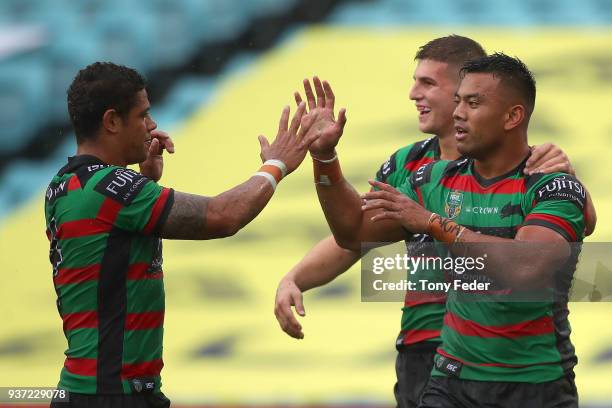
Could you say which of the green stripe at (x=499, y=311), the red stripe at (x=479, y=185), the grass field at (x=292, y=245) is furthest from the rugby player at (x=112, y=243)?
the grass field at (x=292, y=245)

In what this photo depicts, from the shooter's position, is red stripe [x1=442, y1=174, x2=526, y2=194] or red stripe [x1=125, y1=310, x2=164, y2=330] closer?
red stripe [x1=125, y1=310, x2=164, y2=330]

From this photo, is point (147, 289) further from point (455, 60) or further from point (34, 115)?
point (34, 115)

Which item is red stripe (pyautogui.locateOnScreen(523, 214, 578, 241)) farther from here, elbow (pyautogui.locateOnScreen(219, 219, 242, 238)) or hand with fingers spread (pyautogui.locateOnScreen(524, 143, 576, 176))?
elbow (pyautogui.locateOnScreen(219, 219, 242, 238))

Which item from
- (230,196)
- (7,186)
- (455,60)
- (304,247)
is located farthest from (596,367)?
(7,186)

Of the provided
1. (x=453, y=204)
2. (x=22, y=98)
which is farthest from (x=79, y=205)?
(x=22, y=98)

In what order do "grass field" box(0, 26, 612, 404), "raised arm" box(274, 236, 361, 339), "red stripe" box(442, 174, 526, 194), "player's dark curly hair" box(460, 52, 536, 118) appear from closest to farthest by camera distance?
"red stripe" box(442, 174, 526, 194), "player's dark curly hair" box(460, 52, 536, 118), "raised arm" box(274, 236, 361, 339), "grass field" box(0, 26, 612, 404)

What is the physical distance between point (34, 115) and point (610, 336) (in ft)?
17.3

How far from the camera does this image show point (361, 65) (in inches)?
365

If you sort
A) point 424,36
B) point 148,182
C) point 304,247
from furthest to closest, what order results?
point 424,36 < point 304,247 < point 148,182

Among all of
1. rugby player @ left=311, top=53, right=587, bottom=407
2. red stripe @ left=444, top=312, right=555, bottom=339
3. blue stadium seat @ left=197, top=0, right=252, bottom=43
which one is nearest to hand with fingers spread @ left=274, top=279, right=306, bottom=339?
rugby player @ left=311, top=53, right=587, bottom=407

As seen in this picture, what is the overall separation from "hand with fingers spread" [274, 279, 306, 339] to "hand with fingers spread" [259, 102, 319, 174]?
0.63m

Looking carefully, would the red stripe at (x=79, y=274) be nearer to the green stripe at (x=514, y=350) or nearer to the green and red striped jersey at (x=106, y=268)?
the green and red striped jersey at (x=106, y=268)

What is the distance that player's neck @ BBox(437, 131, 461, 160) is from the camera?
495 cm

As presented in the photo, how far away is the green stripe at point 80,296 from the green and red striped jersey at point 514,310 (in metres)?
1.26
